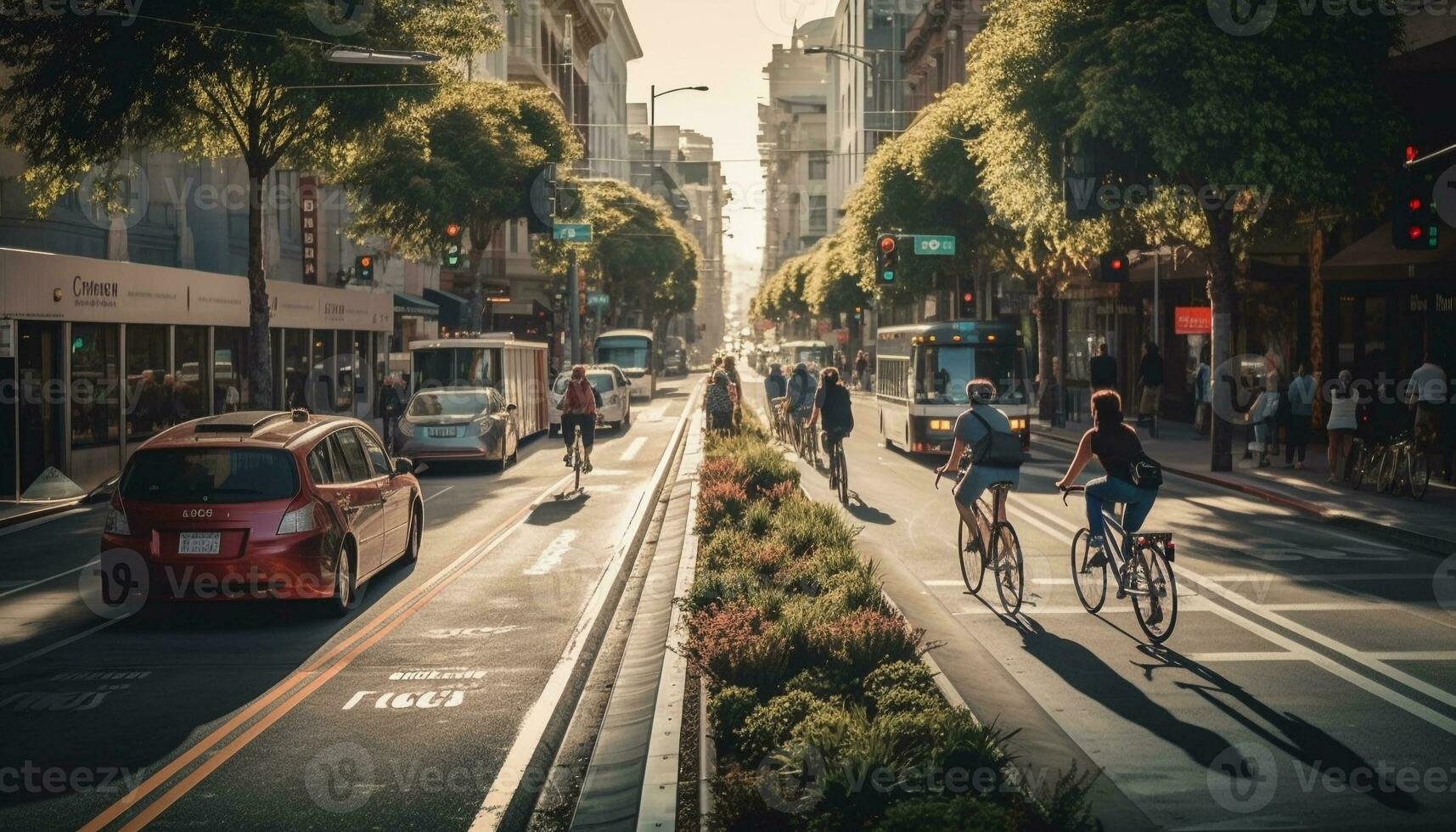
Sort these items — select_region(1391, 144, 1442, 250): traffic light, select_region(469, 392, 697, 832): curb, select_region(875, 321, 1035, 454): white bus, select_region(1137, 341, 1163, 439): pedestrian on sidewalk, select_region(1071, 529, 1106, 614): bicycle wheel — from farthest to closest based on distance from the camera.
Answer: select_region(1137, 341, 1163, 439): pedestrian on sidewalk, select_region(875, 321, 1035, 454): white bus, select_region(1391, 144, 1442, 250): traffic light, select_region(1071, 529, 1106, 614): bicycle wheel, select_region(469, 392, 697, 832): curb

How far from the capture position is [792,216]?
195375 mm

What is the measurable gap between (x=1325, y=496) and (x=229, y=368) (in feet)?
72.5

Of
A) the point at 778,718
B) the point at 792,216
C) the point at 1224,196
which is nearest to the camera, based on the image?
the point at 778,718

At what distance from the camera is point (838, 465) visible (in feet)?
70.8

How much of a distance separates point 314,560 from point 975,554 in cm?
572

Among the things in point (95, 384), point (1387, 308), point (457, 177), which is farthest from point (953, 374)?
point (457, 177)

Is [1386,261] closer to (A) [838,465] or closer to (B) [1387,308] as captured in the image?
(B) [1387,308]

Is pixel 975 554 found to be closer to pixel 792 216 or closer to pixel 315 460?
pixel 315 460

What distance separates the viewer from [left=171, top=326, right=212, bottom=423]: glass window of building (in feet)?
92.7

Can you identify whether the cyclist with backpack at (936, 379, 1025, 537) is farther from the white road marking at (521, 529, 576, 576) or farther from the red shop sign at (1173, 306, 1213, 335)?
the red shop sign at (1173, 306, 1213, 335)

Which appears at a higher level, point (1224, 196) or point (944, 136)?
point (944, 136)

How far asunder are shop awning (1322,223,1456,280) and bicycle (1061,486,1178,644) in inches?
718

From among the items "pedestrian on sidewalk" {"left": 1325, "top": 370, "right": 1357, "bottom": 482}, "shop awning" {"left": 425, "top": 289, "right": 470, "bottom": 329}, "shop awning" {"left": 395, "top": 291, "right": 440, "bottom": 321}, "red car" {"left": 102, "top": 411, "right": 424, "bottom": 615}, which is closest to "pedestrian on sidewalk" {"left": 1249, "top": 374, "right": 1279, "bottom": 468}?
"pedestrian on sidewalk" {"left": 1325, "top": 370, "right": 1357, "bottom": 482}

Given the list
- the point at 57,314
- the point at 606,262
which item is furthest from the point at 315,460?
the point at 606,262
